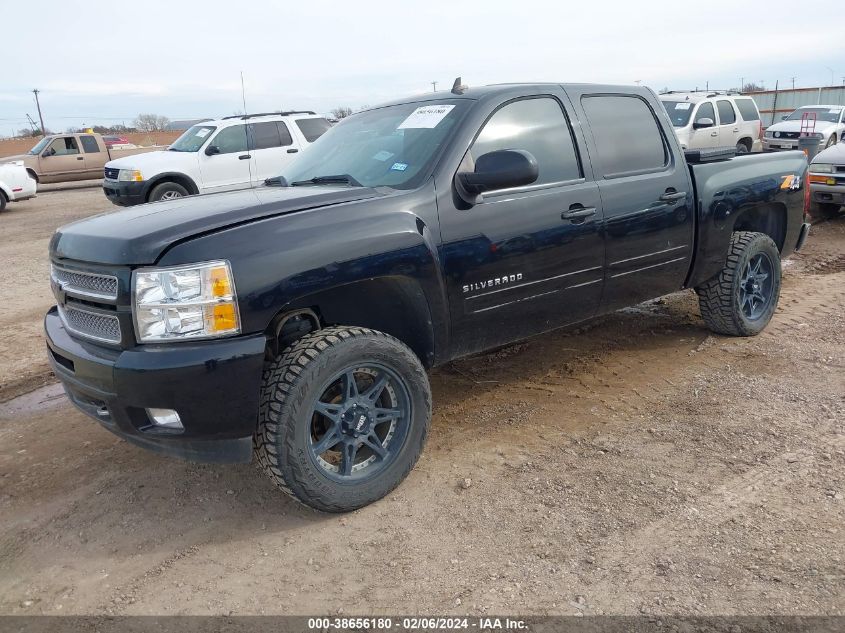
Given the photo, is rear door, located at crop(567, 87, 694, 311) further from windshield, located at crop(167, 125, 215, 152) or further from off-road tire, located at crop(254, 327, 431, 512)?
windshield, located at crop(167, 125, 215, 152)

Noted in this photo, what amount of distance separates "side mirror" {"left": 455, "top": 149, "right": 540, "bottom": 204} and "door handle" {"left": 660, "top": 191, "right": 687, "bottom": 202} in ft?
4.64

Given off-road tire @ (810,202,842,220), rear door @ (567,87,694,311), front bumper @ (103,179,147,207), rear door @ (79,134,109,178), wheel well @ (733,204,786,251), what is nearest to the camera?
rear door @ (567,87,694,311)

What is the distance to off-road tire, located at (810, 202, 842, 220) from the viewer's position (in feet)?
35.5

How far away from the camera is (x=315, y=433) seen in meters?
3.29

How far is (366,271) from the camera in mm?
3084

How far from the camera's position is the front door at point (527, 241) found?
348 cm

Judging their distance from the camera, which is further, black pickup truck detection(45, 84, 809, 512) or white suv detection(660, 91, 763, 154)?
white suv detection(660, 91, 763, 154)

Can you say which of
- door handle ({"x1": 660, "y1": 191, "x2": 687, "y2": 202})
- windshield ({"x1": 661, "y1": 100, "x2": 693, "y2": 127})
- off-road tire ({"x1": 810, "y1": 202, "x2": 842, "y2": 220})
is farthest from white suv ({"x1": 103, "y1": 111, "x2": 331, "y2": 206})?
door handle ({"x1": 660, "y1": 191, "x2": 687, "y2": 202})

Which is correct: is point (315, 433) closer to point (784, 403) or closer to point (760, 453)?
point (760, 453)

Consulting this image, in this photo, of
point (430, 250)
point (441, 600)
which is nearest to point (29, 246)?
point (430, 250)

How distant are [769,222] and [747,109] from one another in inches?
517

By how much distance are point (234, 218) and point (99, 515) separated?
1.57 meters

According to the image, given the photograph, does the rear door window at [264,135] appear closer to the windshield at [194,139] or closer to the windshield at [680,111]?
the windshield at [194,139]

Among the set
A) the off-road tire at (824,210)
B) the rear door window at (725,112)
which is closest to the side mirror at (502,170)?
the off-road tire at (824,210)
